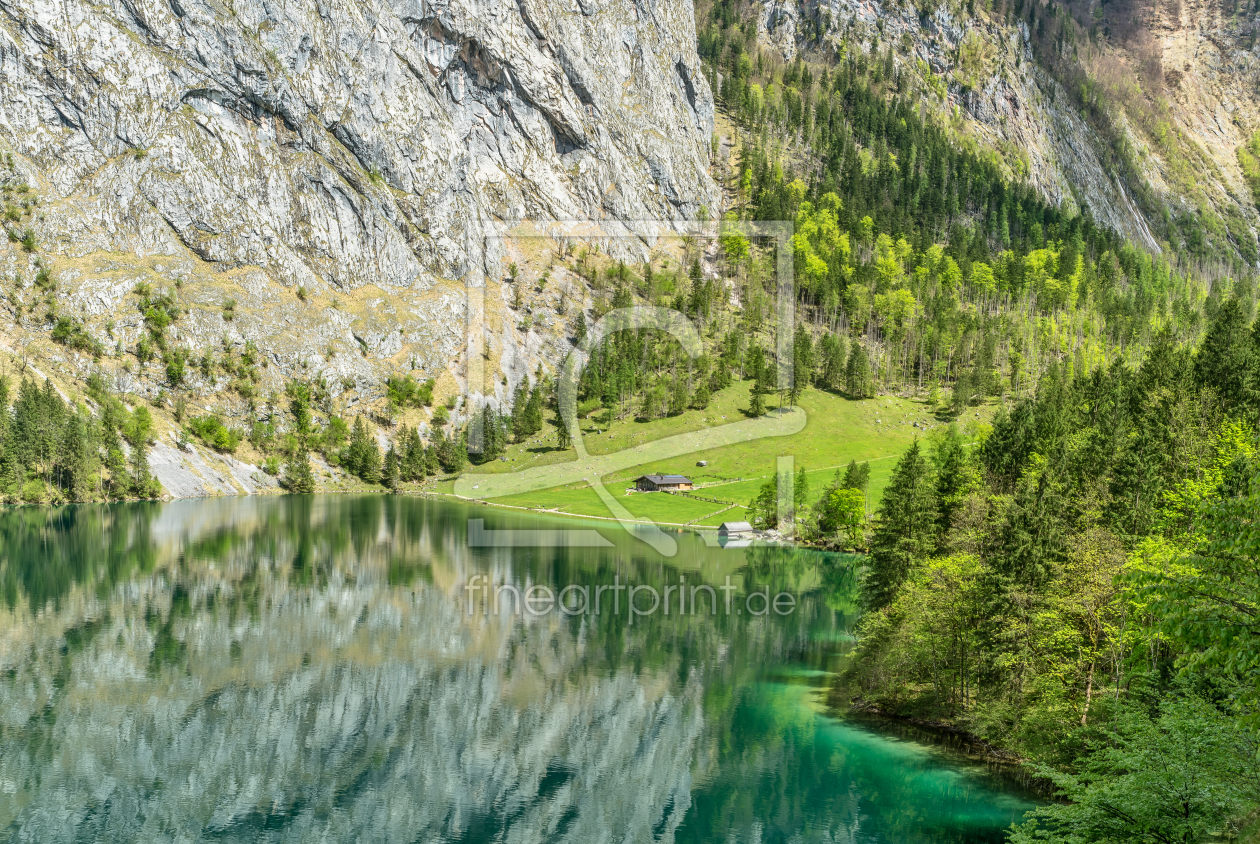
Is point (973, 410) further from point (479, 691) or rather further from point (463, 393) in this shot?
point (479, 691)

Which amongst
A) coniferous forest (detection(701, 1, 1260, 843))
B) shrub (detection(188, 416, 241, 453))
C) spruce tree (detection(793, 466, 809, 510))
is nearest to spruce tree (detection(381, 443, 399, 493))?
shrub (detection(188, 416, 241, 453))

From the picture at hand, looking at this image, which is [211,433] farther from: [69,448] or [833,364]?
[833,364]

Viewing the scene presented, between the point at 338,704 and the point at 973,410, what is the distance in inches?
5260

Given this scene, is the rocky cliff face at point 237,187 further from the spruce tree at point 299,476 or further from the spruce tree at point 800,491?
the spruce tree at point 800,491

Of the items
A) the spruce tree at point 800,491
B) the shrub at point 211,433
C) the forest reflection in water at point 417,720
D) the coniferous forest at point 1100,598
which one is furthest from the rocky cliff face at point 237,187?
the coniferous forest at point 1100,598

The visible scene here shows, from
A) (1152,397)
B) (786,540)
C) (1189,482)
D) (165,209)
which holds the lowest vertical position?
(786,540)

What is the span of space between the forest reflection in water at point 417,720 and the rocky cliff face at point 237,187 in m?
87.0

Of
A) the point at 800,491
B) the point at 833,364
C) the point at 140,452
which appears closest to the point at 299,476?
the point at 140,452

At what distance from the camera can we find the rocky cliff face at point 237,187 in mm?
151750

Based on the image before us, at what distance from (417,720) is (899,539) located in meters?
29.1

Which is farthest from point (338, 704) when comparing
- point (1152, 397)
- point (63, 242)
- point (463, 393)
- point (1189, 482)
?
point (63, 242)

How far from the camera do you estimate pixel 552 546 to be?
331 feet

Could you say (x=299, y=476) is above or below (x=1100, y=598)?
below

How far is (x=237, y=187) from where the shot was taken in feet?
559
